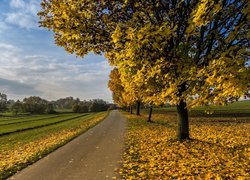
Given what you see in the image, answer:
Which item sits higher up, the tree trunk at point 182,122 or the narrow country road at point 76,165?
the tree trunk at point 182,122

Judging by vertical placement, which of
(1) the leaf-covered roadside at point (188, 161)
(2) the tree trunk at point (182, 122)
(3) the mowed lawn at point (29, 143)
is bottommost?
(3) the mowed lawn at point (29, 143)

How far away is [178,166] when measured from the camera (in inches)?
375

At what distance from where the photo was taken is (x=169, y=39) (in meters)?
11.3

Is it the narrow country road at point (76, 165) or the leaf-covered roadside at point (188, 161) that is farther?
the narrow country road at point (76, 165)

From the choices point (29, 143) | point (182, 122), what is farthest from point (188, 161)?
point (29, 143)

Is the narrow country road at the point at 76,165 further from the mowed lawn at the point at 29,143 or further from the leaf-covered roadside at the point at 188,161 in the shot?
the mowed lawn at the point at 29,143

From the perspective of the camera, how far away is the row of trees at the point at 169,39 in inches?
350

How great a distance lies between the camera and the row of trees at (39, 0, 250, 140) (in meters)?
8.89

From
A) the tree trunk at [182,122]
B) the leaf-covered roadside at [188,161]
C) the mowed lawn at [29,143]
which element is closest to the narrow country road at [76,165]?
the leaf-covered roadside at [188,161]

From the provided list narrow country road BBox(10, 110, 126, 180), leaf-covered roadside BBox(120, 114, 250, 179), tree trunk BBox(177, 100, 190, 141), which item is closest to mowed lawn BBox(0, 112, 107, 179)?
narrow country road BBox(10, 110, 126, 180)

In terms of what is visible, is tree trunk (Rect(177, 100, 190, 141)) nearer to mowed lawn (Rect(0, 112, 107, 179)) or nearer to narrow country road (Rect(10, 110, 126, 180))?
narrow country road (Rect(10, 110, 126, 180))

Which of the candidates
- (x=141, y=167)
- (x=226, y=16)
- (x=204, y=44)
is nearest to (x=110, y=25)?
(x=204, y=44)

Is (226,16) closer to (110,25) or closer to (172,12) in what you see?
(172,12)

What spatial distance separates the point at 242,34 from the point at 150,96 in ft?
17.9
